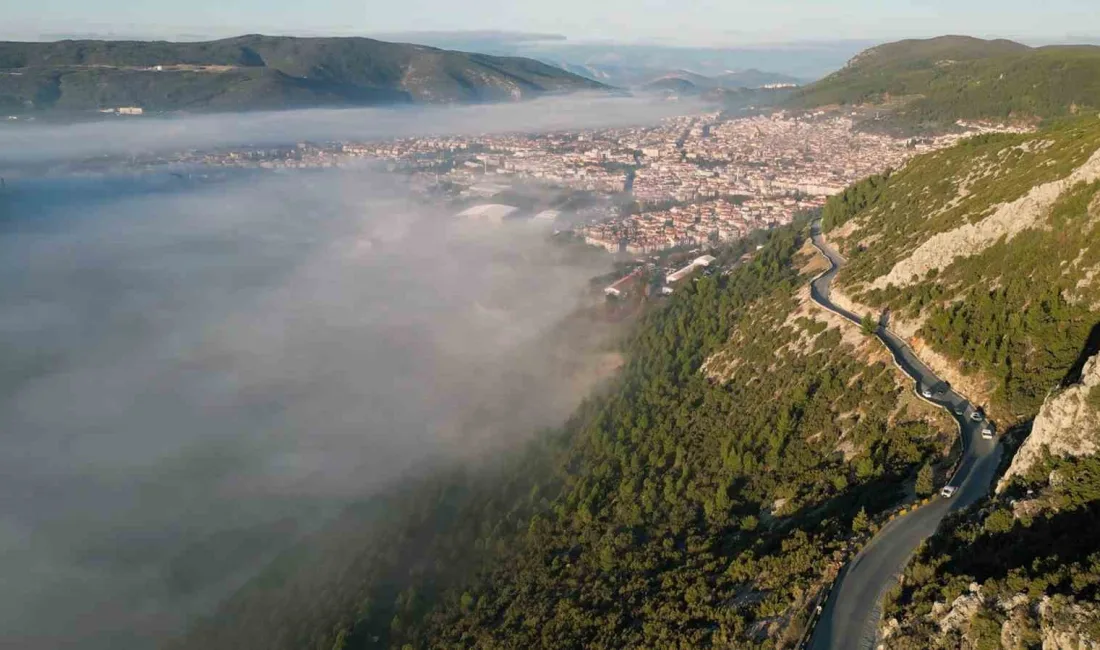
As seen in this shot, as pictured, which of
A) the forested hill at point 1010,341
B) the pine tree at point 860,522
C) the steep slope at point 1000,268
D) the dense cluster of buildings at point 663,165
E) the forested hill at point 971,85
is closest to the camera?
the forested hill at point 1010,341

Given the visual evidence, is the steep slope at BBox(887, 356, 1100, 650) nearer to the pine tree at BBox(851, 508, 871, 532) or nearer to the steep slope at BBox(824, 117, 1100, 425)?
the pine tree at BBox(851, 508, 871, 532)

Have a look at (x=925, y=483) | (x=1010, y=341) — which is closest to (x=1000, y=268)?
(x=1010, y=341)

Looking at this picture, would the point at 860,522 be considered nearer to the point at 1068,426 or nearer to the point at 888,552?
the point at 888,552

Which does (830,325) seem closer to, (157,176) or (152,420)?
(152,420)

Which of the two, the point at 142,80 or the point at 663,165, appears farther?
the point at 142,80

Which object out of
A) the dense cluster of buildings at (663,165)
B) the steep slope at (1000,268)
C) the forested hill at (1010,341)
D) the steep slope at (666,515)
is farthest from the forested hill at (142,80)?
the forested hill at (1010,341)

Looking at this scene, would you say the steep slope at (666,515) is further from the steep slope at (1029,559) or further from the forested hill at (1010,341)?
the steep slope at (1029,559)

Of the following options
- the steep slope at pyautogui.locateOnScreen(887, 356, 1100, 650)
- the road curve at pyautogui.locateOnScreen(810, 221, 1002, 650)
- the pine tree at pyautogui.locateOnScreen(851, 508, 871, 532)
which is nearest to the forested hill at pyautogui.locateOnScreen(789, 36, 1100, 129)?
the road curve at pyautogui.locateOnScreen(810, 221, 1002, 650)
